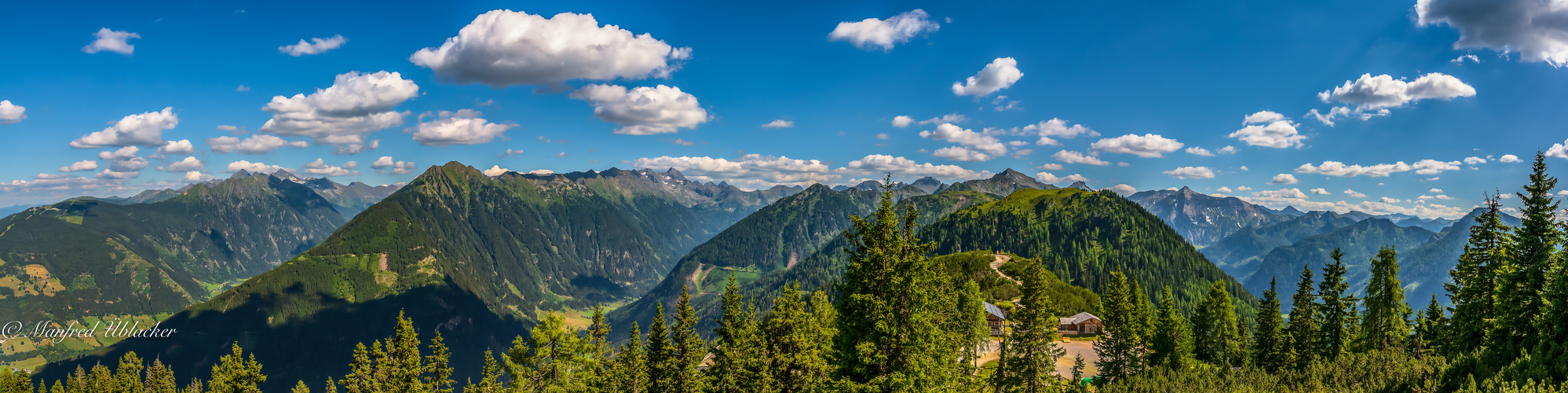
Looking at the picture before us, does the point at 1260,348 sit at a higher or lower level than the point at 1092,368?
higher

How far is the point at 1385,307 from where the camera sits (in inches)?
1919

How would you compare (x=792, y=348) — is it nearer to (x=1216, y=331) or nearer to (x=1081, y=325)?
(x=1216, y=331)

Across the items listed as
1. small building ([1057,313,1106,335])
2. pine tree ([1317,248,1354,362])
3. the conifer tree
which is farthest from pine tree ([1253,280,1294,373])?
small building ([1057,313,1106,335])

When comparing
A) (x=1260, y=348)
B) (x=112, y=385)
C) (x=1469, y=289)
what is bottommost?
(x=112, y=385)

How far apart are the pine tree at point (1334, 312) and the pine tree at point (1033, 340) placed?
2326 centimetres

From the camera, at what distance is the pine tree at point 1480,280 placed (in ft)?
116

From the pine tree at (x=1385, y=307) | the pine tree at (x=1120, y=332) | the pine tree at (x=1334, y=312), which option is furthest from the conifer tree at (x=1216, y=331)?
the pine tree at (x=1120, y=332)

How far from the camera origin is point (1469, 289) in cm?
3859

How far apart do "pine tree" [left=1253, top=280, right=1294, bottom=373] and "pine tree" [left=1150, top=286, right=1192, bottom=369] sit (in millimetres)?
5848

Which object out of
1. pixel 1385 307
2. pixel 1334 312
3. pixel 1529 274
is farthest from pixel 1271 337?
pixel 1529 274

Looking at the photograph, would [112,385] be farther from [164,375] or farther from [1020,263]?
[1020,263]

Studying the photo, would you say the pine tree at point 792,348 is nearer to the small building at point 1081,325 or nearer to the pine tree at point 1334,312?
the pine tree at point 1334,312

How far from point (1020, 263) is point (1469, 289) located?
138 meters

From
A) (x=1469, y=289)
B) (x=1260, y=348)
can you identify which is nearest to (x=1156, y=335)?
(x=1260, y=348)
